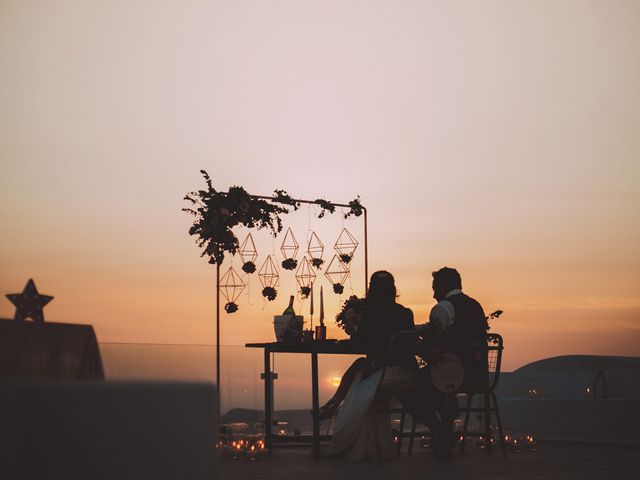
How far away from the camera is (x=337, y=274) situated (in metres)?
8.29

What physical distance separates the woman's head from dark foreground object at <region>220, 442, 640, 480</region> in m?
1.11

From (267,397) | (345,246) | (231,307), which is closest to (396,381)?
(267,397)

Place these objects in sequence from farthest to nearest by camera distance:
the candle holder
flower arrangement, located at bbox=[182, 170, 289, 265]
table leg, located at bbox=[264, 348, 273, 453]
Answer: flower arrangement, located at bbox=[182, 170, 289, 265] → the candle holder → table leg, located at bbox=[264, 348, 273, 453]

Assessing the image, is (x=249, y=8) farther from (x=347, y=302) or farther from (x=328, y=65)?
(x=347, y=302)

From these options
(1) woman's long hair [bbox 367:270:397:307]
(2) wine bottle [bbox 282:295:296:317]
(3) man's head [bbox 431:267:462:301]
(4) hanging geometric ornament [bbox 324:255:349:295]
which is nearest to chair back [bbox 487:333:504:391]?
(3) man's head [bbox 431:267:462:301]

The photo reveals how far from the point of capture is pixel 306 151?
9.29 m

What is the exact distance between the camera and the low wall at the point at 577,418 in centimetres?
807

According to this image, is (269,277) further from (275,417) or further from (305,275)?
(275,417)

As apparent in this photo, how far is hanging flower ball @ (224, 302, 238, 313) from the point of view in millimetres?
7641

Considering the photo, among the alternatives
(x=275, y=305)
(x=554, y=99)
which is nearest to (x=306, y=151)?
(x=275, y=305)

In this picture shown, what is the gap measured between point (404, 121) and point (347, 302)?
2904mm

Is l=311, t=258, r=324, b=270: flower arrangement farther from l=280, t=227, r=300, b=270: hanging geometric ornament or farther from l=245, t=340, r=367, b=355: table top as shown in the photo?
l=245, t=340, r=367, b=355: table top

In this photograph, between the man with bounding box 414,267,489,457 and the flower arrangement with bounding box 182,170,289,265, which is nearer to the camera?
the man with bounding box 414,267,489,457

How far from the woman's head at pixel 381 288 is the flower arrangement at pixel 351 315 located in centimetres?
75
